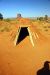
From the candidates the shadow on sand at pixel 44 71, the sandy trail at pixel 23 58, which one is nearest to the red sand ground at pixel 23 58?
the sandy trail at pixel 23 58

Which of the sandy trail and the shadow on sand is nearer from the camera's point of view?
the shadow on sand

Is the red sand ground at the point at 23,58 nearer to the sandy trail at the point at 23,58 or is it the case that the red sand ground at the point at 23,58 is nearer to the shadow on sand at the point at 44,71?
the sandy trail at the point at 23,58

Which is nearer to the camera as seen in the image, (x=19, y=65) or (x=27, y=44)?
(x=19, y=65)

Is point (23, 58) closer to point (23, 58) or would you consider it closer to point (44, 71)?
point (23, 58)

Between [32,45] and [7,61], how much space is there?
4.26 metres

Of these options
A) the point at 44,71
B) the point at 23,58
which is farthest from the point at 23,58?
the point at 44,71

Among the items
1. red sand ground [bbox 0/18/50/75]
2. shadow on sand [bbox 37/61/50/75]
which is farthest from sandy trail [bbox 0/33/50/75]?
shadow on sand [bbox 37/61/50/75]

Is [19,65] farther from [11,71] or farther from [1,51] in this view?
[1,51]

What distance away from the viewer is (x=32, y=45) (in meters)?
13.8

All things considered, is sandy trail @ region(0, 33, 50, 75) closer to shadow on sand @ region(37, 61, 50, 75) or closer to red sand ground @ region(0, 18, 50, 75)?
red sand ground @ region(0, 18, 50, 75)

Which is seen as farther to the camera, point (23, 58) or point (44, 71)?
point (23, 58)

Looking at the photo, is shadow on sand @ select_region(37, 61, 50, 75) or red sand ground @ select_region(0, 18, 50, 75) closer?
shadow on sand @ select_region(37, 61, 50, 75)

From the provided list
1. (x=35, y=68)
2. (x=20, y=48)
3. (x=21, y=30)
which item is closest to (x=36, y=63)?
(x=35, y=68)

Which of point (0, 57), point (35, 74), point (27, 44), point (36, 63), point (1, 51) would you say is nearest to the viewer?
point (35, 74)
